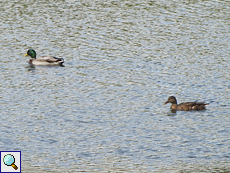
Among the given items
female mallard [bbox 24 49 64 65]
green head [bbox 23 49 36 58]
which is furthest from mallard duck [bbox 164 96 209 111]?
green head [bbox 23 49 36 58]

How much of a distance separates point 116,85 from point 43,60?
21.8ft

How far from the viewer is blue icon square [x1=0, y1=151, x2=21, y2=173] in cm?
1848

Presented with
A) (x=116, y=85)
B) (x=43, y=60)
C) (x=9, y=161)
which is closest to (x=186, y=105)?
(x=116, y=85)

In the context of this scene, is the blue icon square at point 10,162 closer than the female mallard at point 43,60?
Yes

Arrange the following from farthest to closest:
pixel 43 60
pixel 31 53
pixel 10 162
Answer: pixel 31 53, pixel 43 60, pixel 10 162

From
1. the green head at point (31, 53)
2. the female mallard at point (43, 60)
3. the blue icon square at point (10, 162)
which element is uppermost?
the green head at point (31, 53)

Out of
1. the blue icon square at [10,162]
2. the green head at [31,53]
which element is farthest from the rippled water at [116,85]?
the green head at [31,53]

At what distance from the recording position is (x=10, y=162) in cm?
1877

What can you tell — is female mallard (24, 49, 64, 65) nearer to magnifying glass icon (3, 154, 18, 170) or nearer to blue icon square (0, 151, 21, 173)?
blue icon square (0, 151, 21, 173)

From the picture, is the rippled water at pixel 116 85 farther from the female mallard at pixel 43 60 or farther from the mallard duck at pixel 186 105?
the female mallard at pixel 43 60

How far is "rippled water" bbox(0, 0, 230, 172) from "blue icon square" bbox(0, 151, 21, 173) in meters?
0.48

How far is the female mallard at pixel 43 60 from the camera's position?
34.1m

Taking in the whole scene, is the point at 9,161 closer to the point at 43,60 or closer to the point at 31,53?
the point at 43,60

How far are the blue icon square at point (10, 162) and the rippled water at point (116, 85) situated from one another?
1.58 ft
